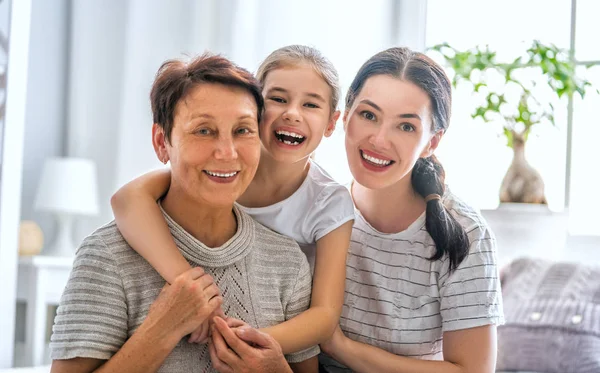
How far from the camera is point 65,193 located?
420 centimetres

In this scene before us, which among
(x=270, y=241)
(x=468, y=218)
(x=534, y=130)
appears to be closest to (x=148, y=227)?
A: (x=270, y=241)

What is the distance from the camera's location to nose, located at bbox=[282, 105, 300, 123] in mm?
1779

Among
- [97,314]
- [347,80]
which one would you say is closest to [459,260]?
[97,314]

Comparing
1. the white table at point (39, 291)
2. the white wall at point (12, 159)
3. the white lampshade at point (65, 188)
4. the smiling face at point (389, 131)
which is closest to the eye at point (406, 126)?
the smiling face at point (389, 131)

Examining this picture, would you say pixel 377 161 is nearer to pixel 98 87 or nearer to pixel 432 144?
pixel 432 144

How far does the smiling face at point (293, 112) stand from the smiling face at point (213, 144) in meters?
0.21

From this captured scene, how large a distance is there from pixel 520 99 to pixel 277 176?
1873 mm

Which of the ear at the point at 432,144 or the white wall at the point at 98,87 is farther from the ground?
Answer: the white wall at the point at 98,87

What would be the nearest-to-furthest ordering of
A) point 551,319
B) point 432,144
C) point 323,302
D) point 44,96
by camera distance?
point 323,302 → point 432,144 → point 551,319 → point 44,96

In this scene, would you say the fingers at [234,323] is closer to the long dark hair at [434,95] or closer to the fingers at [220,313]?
the fingers at [220,313]

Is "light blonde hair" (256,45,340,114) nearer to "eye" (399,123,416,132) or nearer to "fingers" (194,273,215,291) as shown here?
"eye" (399,123,416,132)

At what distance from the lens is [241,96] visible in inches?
62.6

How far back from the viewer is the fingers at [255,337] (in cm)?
156

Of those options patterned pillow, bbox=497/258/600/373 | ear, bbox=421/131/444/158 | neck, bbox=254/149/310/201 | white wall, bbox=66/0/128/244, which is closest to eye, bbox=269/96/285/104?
neck, bbox=254/149/310/201
